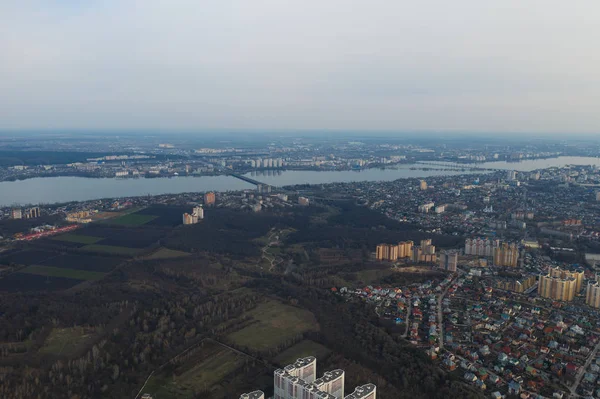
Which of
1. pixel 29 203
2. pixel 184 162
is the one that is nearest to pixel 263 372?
pixel 29 203

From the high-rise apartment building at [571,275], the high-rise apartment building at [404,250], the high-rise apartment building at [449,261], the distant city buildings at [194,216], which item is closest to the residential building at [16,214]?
the distant city buildings at [194,216]

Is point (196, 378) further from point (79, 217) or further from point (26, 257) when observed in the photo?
point (79, 217)

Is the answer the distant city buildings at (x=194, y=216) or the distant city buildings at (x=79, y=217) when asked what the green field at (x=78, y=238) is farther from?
the distant city buildings at (x=194, y=216)

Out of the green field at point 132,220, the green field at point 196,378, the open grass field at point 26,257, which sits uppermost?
the green field at point 132,220

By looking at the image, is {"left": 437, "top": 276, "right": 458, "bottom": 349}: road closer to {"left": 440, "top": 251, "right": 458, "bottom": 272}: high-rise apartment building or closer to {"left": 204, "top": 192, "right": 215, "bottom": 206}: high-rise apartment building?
{"left": 440, "top": 251, "right": 458, "bottom": 272}: high-rise apartment building

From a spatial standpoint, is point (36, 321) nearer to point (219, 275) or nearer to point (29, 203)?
point (219, 275)

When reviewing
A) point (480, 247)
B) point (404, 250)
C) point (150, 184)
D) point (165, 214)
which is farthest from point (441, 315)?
point (150, 184)
